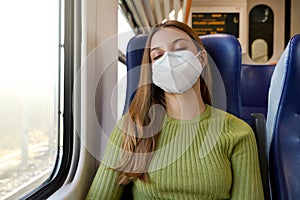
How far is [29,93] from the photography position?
1.34 meters

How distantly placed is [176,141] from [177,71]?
26 cm

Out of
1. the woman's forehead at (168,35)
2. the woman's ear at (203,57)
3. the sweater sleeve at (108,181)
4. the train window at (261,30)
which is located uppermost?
the train window at (261,30)

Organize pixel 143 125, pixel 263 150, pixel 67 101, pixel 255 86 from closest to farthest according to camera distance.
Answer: pixel 143 125, pixel 263 150, pixel 67 101, pixel 255 86

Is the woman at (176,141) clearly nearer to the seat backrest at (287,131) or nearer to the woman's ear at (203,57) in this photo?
the woman's ear at (203,57)

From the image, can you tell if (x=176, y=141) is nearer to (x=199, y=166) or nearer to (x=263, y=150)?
(x=199, y=166)

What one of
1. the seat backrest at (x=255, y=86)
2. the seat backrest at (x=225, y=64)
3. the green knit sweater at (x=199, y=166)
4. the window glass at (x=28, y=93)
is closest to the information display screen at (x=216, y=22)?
the seat backrest at (x=255, y=86)

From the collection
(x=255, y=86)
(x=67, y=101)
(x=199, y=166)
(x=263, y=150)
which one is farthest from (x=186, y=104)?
(x=255, y=86)

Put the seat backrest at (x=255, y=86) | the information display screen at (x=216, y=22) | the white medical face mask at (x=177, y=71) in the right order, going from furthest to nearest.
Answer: the information display screen at (x=216, y=22)
the seat backrest at (x=255, y=86)
the white medical face mask at (x=177, y=71)

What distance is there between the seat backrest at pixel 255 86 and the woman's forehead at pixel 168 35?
1.62 meters

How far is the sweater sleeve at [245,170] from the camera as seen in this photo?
119 centimetres

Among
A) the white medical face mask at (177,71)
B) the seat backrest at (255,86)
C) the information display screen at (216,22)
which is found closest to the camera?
the white medical face mask at (177,71)

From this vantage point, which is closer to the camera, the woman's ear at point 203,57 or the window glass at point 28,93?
the window glass at point 28,93

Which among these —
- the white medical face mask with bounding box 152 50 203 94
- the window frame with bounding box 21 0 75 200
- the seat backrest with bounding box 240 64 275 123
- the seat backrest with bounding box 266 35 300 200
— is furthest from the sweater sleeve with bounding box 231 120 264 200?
the seat backrest with bounding box 240 64 275 123

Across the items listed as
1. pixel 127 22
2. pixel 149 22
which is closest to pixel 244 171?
pixel 127 22
